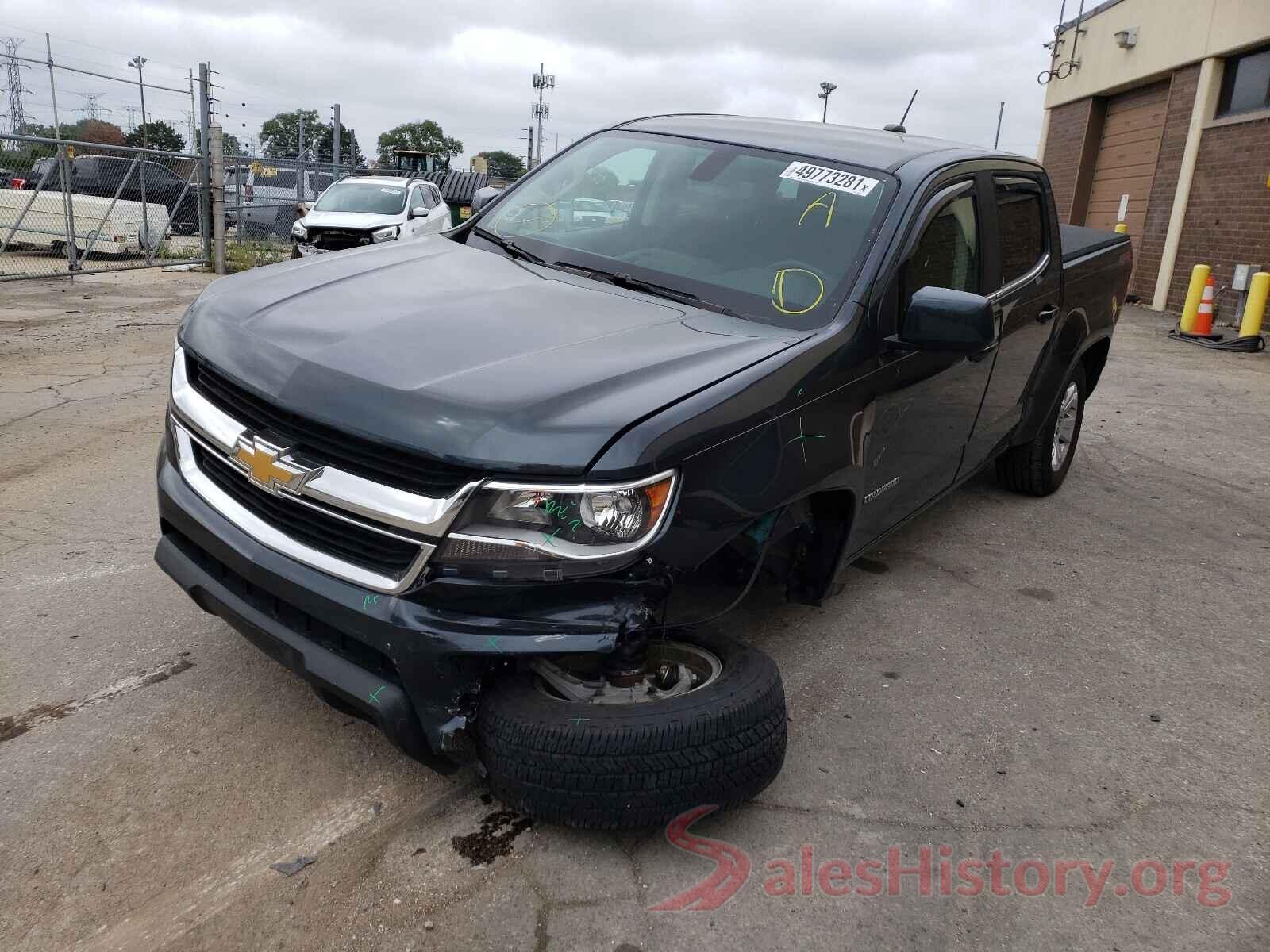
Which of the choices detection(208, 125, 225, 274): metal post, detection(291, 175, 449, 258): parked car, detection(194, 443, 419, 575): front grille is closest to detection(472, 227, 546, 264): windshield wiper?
detection(194, 443, 419, 575): front grille

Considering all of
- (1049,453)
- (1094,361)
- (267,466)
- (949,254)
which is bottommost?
(1049,453)

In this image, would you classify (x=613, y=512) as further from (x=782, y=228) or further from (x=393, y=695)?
(x=782, y=228)

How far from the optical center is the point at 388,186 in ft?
50.9

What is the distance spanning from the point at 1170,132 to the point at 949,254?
625 inches

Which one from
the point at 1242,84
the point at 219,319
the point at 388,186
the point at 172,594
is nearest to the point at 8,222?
the point at 388,186

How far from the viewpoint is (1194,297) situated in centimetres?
1345

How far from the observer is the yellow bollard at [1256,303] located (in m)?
12.6

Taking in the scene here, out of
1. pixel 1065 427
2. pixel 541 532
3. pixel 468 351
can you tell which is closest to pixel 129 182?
pixel 1065 427

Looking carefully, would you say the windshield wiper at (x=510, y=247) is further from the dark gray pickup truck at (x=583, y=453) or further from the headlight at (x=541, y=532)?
the headlight at (x=541, y=532)

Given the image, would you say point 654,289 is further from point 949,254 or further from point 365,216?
point 365,216

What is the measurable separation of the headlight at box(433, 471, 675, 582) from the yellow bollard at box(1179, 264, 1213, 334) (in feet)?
44.3

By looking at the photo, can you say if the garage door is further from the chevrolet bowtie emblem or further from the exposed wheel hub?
the chevrolet bowtie emblem

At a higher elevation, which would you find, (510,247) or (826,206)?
(826,206)

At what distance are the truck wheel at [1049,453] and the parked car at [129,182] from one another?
1192cm
